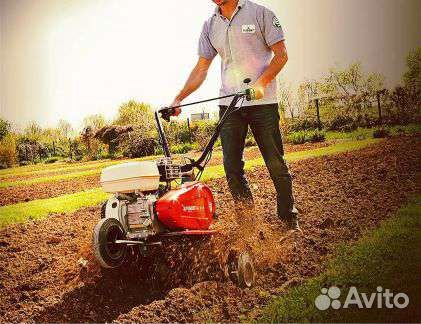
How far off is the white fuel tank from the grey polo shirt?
3.65 ft

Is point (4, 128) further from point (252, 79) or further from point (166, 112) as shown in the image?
point (252, 79)

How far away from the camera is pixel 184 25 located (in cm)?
544

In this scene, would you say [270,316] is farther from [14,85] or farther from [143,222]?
[14,85]

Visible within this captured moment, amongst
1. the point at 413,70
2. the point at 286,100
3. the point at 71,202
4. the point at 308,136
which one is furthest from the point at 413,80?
the point at 71,202

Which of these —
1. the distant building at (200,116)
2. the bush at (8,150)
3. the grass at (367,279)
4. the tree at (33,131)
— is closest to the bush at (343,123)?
the distant building at (200,116)

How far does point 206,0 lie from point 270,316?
3.68 m

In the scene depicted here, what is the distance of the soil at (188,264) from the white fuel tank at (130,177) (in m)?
0.50

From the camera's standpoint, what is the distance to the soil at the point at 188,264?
3.13 m

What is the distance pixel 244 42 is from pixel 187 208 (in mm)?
1482

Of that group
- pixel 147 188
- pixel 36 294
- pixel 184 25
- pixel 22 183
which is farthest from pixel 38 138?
pixel 147 188

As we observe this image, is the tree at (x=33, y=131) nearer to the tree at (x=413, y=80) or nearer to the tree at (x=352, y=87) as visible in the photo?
the tree at (x=352, y=87)

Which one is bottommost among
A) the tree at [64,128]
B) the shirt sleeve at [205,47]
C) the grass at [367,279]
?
the grass at [367,279]

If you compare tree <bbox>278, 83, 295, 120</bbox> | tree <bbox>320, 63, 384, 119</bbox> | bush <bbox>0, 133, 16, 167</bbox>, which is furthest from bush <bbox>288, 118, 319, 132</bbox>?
bush <bbox>0, 133, 16, 167</bbox>

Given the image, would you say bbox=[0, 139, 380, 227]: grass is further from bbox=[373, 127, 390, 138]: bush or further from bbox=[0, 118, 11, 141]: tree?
bbox=[0, 118, 11, 141]: tree
